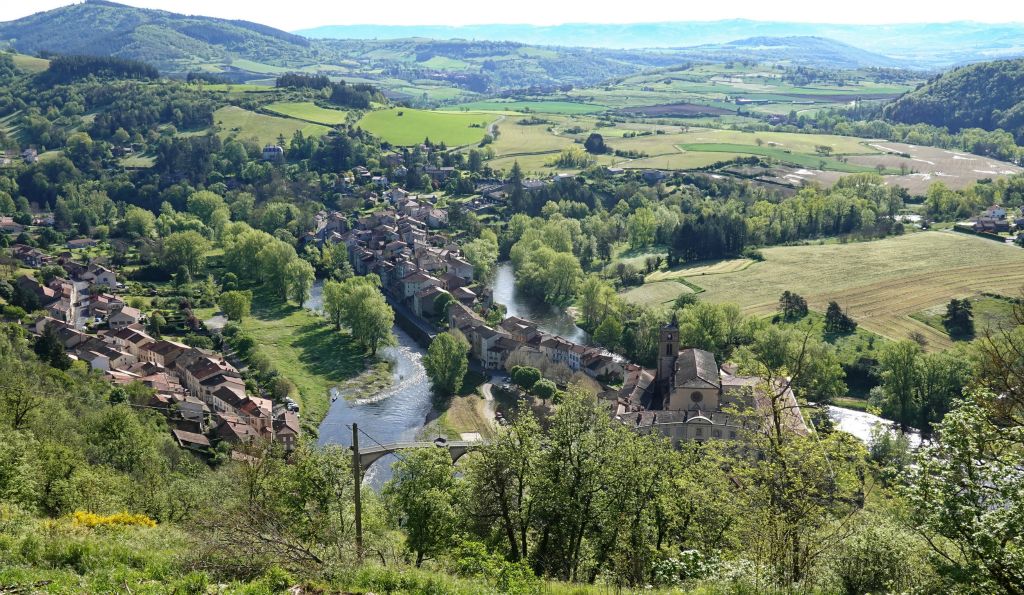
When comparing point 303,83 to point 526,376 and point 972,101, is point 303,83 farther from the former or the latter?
point 972,101

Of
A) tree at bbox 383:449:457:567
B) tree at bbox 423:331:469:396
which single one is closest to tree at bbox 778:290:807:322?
tree at bbox 423:331:469:396

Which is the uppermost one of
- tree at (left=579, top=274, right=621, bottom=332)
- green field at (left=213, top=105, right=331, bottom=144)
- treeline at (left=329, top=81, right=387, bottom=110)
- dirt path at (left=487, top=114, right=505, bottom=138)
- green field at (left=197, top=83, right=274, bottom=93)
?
green field at (left=197, top=83, right=274, bottom=93)

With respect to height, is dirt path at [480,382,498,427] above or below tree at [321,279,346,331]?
below

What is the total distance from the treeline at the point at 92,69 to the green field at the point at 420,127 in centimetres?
4691

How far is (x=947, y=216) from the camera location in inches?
3639

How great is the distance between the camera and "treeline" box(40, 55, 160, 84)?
143500mm

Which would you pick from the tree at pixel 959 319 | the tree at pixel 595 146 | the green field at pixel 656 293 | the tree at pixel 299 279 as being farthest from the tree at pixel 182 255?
the tree at pixel 595 146

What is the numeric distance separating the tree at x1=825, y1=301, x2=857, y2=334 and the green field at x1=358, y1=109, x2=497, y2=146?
87693 mm

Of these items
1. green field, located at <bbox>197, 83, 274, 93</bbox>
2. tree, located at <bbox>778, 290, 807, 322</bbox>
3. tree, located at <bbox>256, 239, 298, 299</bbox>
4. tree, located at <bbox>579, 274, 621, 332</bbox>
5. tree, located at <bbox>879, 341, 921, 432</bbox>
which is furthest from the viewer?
green field, located at <bbox>197, 83, 274, 93</bbox>

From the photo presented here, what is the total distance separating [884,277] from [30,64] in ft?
509

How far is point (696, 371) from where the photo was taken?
144ft

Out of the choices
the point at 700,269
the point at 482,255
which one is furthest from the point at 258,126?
the point at 700,269

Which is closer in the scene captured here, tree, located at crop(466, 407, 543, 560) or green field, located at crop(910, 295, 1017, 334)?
tree, located at crop(466, 407, 543, 560)

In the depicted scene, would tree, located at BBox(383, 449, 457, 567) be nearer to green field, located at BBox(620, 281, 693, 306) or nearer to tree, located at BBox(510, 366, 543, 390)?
tree, located at BBox(510, 366, 543, 390)
